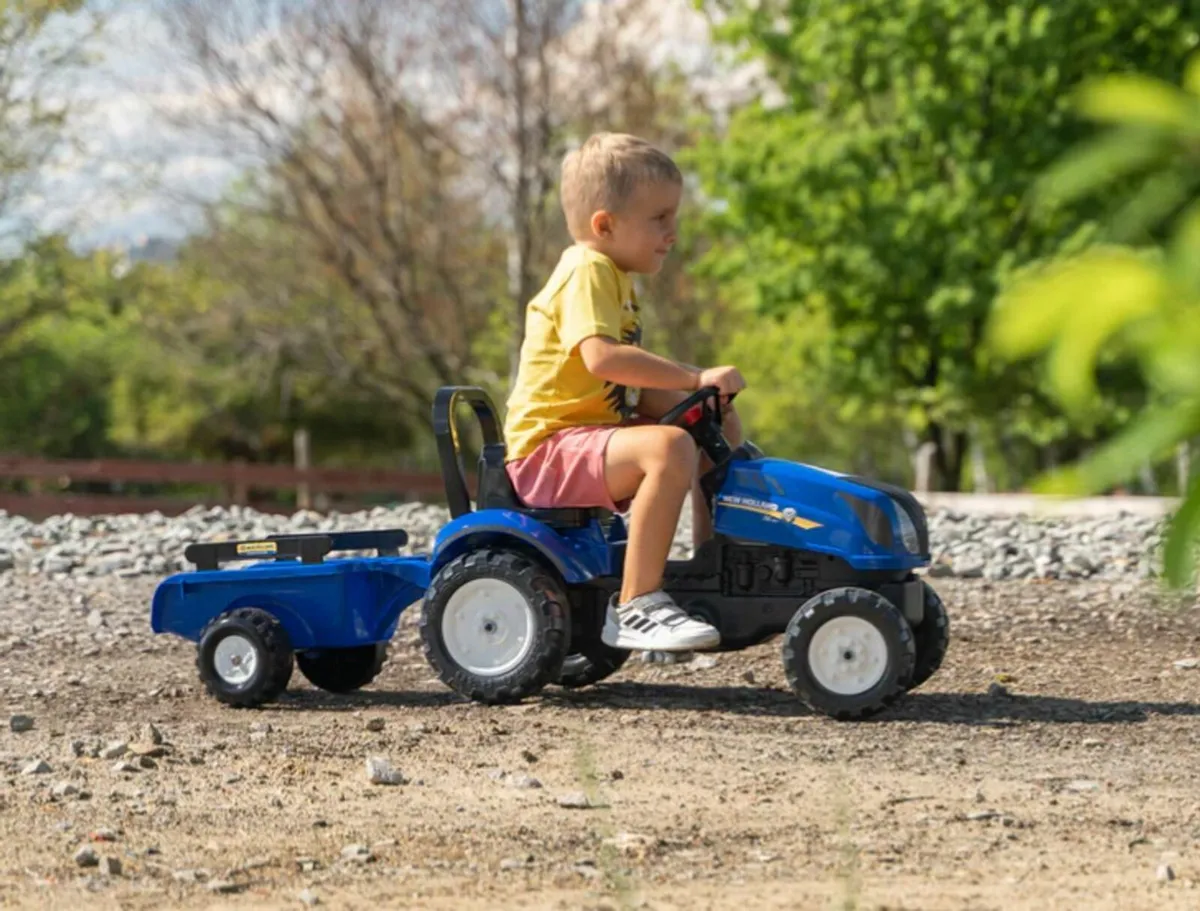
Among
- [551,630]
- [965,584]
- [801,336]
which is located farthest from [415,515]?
[801,336]

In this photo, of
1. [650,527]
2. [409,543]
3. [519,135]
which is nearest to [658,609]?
[650,527]

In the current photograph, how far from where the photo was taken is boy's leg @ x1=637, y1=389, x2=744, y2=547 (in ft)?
16.9

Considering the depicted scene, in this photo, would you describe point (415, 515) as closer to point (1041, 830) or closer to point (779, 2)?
point (1041, 830)

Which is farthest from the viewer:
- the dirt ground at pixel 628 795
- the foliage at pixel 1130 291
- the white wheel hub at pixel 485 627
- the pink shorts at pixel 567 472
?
the white wheel hub at pixel 485 627

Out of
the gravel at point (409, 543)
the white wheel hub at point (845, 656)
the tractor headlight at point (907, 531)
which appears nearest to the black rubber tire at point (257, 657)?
the white wheel hub at point (845, 656)

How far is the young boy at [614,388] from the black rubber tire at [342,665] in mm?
898

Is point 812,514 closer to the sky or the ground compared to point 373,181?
closer to the ground

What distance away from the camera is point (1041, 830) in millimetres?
3508

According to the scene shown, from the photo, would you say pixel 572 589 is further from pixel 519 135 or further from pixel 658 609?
pixel 519 135

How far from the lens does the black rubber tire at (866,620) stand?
4797mm

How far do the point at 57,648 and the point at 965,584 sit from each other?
440cm

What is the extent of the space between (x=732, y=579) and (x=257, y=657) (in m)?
1.51

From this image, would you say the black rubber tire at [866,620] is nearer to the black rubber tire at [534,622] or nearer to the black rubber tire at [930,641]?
the black rubber tire at [930,641]

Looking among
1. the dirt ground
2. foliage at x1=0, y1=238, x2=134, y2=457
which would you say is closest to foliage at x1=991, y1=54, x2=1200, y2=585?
the dirt ground
